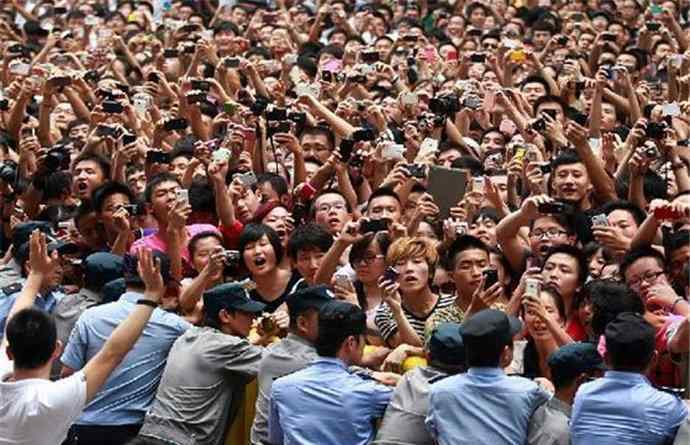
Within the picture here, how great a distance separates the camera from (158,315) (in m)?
8.62

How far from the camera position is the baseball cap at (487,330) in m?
7.32

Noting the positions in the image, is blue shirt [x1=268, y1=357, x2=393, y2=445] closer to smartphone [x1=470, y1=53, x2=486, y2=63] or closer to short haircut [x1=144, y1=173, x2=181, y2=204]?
short haircut [x1=144, y1=173, x2=181, y2=204]

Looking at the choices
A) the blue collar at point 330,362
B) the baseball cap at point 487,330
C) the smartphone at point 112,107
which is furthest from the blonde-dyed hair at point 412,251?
the smartphone at point 112,107

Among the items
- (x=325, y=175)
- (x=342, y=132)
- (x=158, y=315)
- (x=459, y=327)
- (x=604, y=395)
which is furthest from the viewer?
(x=342, y=132)

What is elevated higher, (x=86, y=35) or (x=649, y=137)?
(x=649, y=137)

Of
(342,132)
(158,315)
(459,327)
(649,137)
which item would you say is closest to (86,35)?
(342,132)

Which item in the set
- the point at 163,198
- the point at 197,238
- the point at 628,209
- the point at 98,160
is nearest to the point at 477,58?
the point at 98,160

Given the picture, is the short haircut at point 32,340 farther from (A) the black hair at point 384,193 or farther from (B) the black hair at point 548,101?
(B) the black hair at point 548,101

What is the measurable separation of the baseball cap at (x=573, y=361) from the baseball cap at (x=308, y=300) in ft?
3.91

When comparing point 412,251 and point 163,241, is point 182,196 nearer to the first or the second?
point 163,241

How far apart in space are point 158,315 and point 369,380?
125cm

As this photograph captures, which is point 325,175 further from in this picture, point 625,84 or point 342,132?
point 625,84

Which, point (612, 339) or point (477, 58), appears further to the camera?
point (477, 58)

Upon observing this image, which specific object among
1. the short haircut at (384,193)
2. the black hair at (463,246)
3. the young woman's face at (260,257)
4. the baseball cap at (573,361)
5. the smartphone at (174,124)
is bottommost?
the smartphone at (174,124)
